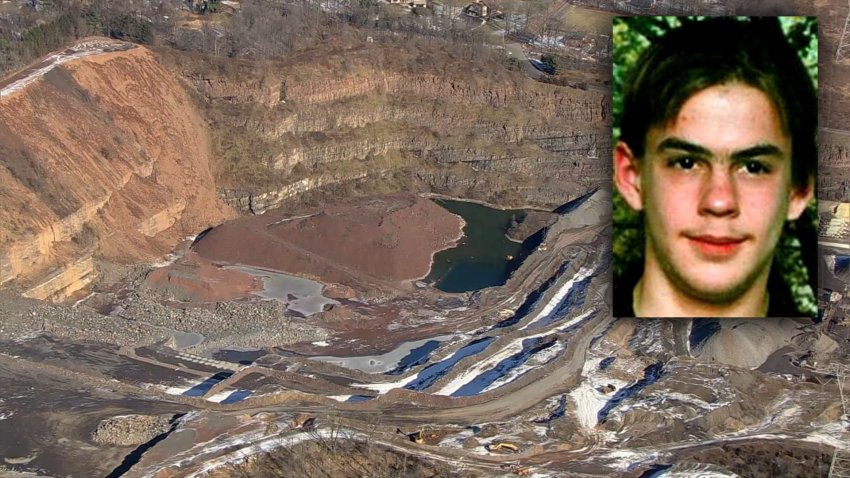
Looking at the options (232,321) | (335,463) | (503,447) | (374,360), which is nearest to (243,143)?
(232,321)

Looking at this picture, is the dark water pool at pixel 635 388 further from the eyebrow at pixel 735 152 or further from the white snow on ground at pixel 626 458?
the eyebrow at pixel 735 152

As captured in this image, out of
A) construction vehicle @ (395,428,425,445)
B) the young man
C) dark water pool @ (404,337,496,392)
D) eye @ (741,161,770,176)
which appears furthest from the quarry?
eye @ (741,161,770,176)

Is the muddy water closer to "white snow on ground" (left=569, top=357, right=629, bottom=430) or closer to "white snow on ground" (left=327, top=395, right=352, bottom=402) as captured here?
"white snow on ground" (left=569, top=357, right=629, bottom=430)

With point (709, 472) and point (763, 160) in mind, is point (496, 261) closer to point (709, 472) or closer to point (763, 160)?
point (709, 472)

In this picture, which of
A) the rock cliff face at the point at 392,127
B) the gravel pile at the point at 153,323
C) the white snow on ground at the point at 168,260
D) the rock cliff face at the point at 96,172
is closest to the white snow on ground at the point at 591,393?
the gravel pile at the point at 153,323

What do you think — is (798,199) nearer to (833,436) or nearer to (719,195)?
(719,195)

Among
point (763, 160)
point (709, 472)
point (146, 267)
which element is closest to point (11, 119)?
point (146, 267)
